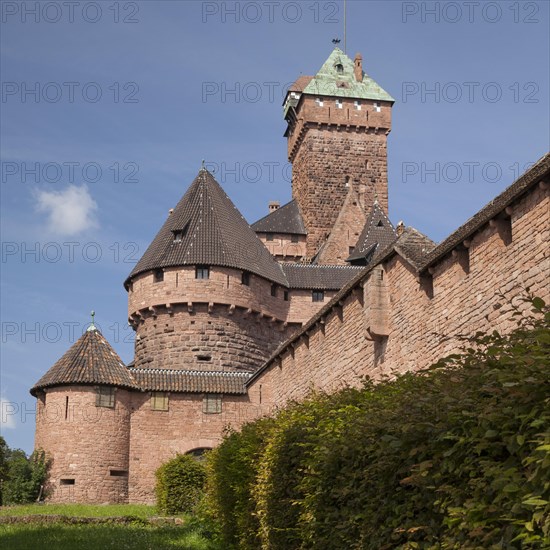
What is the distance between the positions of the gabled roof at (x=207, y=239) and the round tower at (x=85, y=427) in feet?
24.9

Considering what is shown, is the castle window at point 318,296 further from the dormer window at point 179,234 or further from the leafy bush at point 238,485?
the leafy bush at point 238,485

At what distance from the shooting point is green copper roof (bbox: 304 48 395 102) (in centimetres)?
5444

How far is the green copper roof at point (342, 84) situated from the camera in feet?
179

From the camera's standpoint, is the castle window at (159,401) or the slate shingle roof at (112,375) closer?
the slate shingle roof at (112,375)

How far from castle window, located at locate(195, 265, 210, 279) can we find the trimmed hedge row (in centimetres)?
2710

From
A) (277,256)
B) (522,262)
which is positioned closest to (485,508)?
(522,262)

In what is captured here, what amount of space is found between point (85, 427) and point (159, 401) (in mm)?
2762

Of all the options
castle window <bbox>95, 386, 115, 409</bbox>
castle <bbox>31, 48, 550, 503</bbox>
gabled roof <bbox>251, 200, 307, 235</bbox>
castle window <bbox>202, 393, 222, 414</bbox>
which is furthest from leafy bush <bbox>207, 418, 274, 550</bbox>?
gabled roof <bbox>251, 200, 307, 235</bbox>

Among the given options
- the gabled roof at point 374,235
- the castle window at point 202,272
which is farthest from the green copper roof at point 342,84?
the castle window at point 202,272

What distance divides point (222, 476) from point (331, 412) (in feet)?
22.6

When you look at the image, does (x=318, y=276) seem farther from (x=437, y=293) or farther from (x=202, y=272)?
(x=437, y=293)

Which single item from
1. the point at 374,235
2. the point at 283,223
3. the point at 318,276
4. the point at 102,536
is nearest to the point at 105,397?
the point at 318,276

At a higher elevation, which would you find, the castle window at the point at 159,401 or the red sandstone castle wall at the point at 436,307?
the castle window at the point at 159,401

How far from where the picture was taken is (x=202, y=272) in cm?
3741
